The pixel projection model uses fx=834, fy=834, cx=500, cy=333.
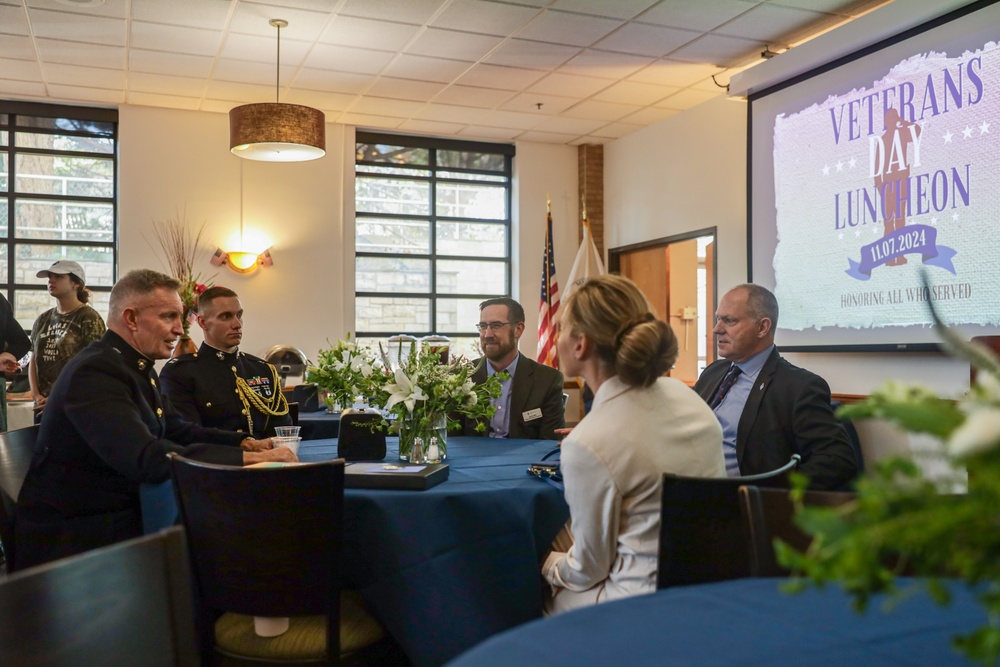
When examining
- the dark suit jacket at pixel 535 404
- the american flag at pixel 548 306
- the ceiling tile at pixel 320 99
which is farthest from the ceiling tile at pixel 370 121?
the dark suit jacket at pixel 535 404

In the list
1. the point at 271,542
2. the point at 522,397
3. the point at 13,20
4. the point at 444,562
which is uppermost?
Answer: the point at 13,20

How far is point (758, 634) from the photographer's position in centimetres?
111

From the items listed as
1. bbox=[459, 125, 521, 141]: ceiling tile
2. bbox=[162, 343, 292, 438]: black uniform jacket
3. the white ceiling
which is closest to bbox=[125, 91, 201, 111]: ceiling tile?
the white ceiling

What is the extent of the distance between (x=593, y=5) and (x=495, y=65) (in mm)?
1283

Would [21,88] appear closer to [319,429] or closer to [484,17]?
[484,17]

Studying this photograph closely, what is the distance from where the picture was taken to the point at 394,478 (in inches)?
90.9

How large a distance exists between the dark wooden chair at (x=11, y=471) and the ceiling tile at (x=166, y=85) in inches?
182

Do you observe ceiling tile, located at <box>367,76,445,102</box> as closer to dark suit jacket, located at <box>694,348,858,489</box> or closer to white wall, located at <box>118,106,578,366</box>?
white wall, located at <box>118,106,578,366</box>

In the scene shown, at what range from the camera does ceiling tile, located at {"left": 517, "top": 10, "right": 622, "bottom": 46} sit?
213 inches

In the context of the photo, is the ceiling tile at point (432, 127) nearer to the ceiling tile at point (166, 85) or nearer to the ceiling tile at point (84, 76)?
the ceiling tile at point (166, 85)

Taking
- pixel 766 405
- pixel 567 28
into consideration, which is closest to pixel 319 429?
pixel 766 405

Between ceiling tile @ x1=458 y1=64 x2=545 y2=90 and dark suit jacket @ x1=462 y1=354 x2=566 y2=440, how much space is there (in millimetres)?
3307

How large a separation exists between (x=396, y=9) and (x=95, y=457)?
3729 mm

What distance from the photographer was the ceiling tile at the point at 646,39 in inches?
221
